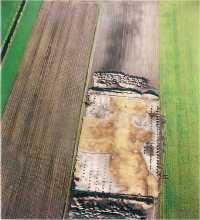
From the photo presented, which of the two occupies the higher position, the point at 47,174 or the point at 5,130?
the point at 5,130

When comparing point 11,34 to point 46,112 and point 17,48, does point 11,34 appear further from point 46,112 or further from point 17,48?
point 46,112

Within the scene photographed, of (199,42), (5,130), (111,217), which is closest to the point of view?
(111,217)

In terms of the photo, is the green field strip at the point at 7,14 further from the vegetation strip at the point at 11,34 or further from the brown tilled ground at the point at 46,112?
the brown tilled ground at the point at 46,112

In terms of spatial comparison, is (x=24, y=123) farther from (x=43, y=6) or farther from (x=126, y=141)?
(x=43, y=6)

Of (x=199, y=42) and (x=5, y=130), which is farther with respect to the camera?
(x=199, y=42)

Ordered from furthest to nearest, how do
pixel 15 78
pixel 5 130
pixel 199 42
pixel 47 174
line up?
pixel 199 42 < pixel 15 78 < pixel 5 130 < pixel 47 174

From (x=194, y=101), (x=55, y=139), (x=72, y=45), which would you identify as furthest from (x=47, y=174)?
(x=194, y=101)

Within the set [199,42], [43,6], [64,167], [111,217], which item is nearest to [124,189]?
[111,217]

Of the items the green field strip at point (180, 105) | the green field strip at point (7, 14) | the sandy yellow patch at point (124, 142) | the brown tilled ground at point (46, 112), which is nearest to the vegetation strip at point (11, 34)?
the green field strip at point (7, 14)

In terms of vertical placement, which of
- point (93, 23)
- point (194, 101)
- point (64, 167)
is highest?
point (93, 23)
